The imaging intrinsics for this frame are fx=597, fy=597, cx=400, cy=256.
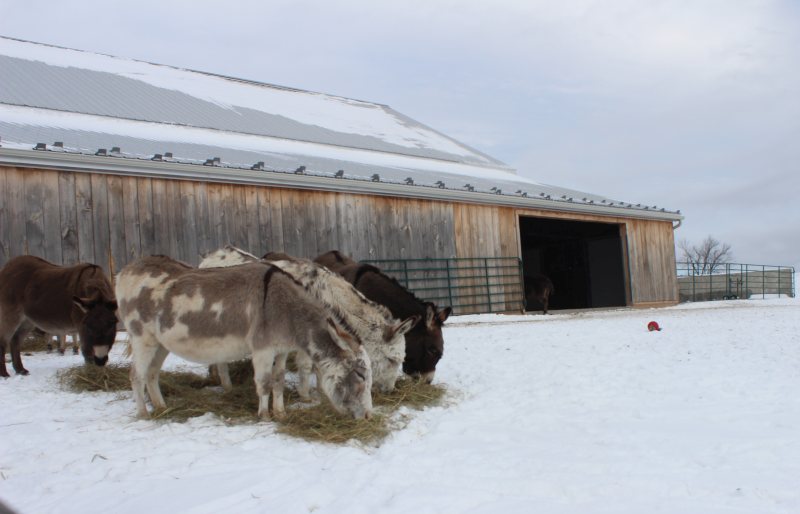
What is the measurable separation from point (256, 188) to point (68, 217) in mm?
3979

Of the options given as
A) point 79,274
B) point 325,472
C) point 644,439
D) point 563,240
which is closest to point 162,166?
point 79,274

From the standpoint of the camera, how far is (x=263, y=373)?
5684 millimetres

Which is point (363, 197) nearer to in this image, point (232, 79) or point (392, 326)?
point (392, 326)

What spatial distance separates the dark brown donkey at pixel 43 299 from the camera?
7.66 metres

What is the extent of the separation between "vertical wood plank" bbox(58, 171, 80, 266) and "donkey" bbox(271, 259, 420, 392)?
22.1 ft

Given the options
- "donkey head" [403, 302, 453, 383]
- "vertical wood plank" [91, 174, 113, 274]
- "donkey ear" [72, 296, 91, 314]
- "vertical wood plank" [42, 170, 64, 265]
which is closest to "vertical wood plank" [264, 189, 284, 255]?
"vertical wood plank" [91, 174, 113, 274]

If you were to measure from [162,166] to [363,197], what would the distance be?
208 inches

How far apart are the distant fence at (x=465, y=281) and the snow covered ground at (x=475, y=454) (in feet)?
28.5

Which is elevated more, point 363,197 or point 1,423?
point 363,197

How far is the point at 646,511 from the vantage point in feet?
11.8

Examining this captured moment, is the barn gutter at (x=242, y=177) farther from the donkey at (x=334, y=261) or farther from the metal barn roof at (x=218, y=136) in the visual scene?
the donkey at (x=334, y=261)

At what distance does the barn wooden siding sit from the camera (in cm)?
1112

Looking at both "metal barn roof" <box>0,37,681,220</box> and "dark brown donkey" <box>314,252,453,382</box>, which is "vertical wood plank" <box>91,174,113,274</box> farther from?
"dark brown donkey" <box>314,252,453,382</box>

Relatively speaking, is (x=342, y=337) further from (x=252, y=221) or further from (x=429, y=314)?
(x=252, y=221)
